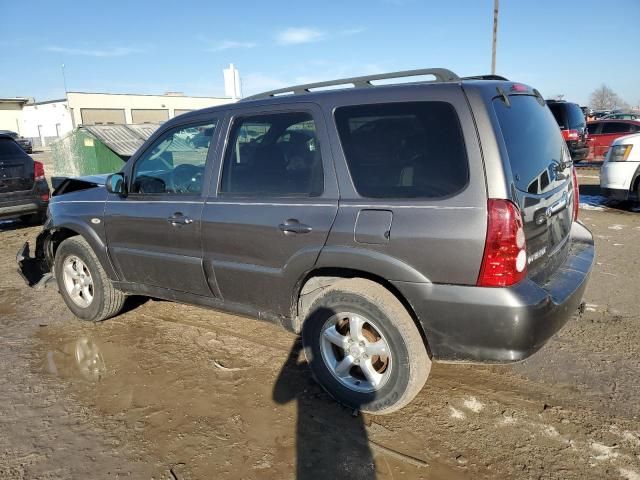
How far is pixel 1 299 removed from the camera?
5.15 metres

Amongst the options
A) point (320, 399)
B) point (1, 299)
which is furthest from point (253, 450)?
point (1, 299)

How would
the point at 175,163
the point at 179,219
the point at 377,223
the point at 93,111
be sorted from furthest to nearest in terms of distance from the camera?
1. the point at 93,111
2. the point at 175,163
3. the point at 179,219
4. the point at 377,223

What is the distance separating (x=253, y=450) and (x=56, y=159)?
1405cm

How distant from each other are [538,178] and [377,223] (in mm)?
926

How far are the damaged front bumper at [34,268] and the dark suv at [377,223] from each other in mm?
1732

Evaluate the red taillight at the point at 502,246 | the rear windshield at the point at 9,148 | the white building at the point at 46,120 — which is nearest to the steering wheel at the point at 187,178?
the red taillight at the point at 502,246

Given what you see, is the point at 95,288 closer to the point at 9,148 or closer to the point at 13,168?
the point at 13,168

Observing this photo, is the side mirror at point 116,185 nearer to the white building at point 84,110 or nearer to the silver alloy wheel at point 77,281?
the silver alloy wheel at point 77,281

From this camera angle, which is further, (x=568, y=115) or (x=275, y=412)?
(x=568, y=115)

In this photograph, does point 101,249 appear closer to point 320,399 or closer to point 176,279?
point 176,279

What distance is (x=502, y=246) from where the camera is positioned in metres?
2.26

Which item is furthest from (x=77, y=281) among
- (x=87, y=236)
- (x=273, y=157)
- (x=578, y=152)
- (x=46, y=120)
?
(x=46, y=120)

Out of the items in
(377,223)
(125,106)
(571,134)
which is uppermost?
(125,106)

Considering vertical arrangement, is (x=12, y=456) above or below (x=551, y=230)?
below
